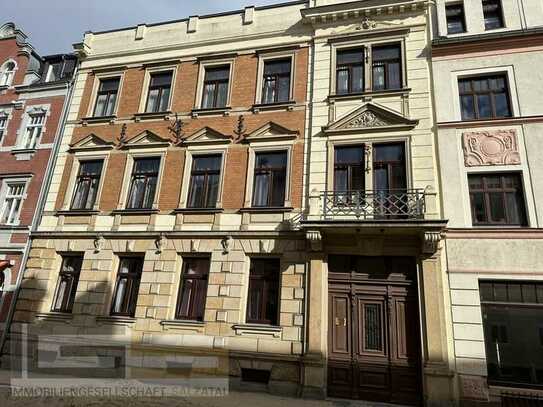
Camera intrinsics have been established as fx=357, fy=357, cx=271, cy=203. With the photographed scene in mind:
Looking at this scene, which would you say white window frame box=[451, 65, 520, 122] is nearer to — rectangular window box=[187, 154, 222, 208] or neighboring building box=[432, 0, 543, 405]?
neighboring building box=[432, 0, 543, 405]

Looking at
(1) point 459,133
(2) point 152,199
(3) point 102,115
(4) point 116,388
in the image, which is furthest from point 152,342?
(1) point 459,133

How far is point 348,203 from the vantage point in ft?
33.5

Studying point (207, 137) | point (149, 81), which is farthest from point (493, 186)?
point (149, 81)

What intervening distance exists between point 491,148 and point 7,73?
65.0 ft

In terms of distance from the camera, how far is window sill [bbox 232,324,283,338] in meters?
9.72

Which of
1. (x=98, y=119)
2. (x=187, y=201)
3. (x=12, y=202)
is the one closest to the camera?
(x=187, y=201)

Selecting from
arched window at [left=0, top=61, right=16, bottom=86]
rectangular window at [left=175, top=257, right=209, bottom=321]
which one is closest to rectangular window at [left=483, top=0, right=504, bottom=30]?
rectangular window at [left=175, top=257, right=209, bottom=321]

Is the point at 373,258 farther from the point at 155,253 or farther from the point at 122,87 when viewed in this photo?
the point at 122,87

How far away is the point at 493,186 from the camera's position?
980cm

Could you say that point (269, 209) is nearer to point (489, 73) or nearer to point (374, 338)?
point (374, 338)

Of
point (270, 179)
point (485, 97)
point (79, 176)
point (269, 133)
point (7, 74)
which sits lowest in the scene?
point (270, 179)

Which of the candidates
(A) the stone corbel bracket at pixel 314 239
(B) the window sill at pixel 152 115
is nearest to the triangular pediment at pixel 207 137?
(B) the window sill at pixel 152 115

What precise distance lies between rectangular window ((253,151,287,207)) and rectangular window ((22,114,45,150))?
9687mm

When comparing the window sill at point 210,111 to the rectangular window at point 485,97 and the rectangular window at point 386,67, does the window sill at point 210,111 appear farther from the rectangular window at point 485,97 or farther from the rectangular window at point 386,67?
the rectangular window at point 485,97
